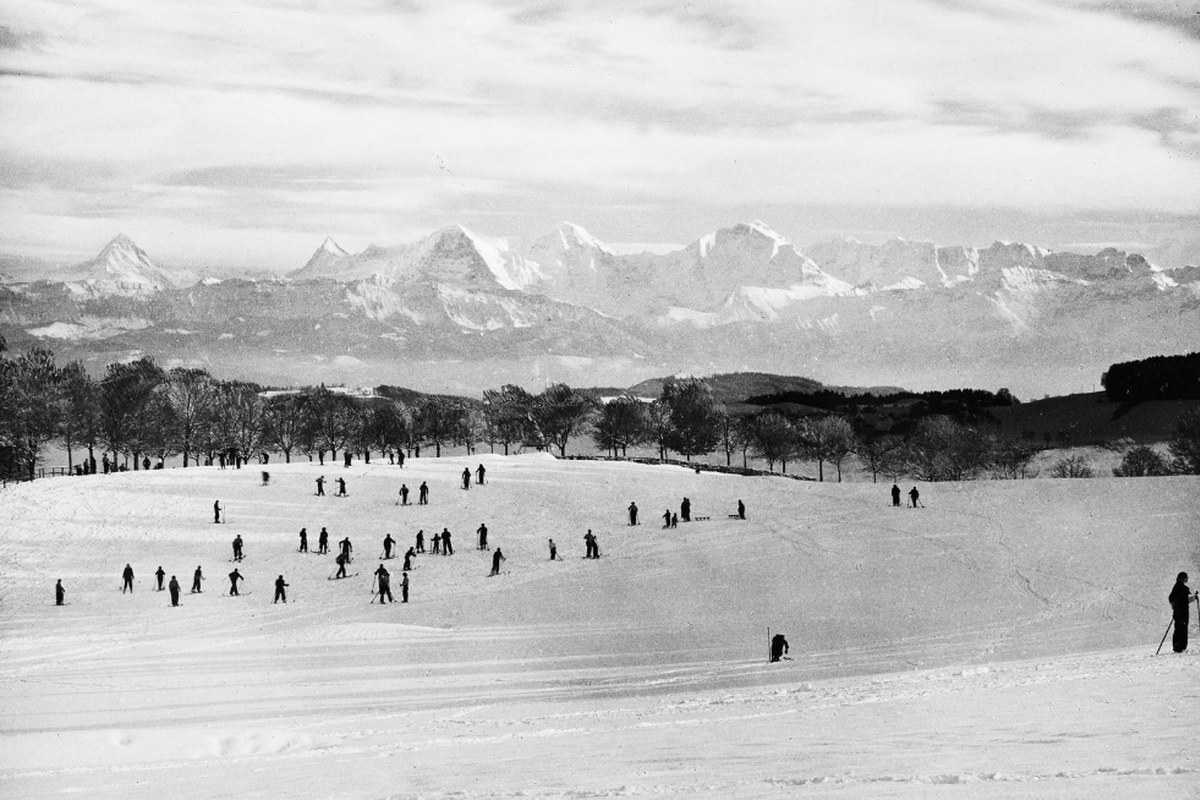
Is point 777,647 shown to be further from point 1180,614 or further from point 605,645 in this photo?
point 1180,614

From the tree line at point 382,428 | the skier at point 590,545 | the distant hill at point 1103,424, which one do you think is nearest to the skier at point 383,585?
the skier at point 590,545

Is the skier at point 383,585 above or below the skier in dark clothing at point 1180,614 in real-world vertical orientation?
below

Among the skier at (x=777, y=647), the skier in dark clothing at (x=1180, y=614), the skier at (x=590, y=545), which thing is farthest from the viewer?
the skier at (x=590, y=545)

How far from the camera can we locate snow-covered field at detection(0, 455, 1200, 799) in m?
18.4

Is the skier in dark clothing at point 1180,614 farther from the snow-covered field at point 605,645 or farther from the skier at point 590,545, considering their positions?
the skier at point 590,545

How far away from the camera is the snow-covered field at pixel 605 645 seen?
18.4 metres

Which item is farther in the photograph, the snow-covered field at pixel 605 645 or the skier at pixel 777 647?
the skier at pixel 777 647

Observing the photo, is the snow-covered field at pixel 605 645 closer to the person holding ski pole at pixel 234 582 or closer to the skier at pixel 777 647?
the skier at pixel 777 647

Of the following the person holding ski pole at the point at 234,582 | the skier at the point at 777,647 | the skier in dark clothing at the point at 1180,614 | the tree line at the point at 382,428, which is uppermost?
the tree line at the point at 382,428

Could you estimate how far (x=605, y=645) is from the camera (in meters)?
38.1

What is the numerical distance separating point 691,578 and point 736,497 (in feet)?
77.5

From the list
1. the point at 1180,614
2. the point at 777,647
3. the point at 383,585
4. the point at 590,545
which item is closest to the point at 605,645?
the point at 777,647

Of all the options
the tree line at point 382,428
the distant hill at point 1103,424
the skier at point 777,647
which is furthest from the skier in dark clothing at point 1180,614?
the distant hill at point 1103,424

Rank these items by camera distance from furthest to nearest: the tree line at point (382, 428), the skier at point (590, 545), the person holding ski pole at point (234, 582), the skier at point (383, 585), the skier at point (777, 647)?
the tree line at point (382, 428) < the skier at point (590, 545) < the person holding ski pole at point (234, 582) < the skier at point (383, 585) < the skier at point (777, 647)
